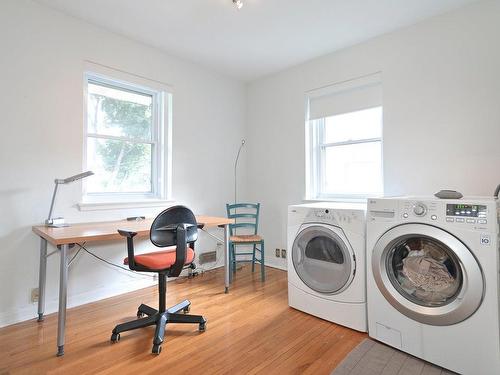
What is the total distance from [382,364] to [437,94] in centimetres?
214

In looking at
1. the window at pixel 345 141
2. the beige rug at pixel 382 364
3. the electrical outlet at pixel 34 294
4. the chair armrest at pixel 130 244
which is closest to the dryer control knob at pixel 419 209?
the beige rug at pixel 382 364

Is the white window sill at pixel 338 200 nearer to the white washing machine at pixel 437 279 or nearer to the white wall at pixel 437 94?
the white wall at pixel 437 94

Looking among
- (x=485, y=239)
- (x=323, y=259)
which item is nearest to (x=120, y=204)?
(x=323, y=259)

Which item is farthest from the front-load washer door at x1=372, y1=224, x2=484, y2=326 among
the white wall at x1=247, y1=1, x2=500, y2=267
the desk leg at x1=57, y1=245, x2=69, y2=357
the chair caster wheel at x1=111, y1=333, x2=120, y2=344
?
the desk leg at x1=57, y1=245, x2=69, y2=357

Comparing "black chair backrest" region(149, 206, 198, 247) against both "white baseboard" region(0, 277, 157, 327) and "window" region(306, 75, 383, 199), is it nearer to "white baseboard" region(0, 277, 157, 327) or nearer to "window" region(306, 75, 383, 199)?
"white baseboard" region(0, 277, 157, 327)

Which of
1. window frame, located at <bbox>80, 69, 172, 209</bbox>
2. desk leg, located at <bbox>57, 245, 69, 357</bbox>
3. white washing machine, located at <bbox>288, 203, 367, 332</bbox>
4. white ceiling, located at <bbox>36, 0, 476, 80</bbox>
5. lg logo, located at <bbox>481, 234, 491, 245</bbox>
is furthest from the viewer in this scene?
window frame, located at <bbox>80, 69, 172, 209</bbox>

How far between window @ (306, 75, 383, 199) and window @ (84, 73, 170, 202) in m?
1.71

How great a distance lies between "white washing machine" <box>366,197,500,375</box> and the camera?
147 cm

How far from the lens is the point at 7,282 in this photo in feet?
6.98

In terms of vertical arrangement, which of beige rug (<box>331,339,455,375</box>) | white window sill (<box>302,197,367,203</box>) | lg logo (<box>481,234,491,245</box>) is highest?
white window sill (<box>302,197,367,203</box>)

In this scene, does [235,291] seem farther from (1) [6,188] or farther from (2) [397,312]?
(1) [6,188]

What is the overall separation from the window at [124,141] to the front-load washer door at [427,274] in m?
2.29

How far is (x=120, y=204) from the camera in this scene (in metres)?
2.73

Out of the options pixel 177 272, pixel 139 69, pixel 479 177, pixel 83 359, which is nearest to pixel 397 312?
pixel 479 177
